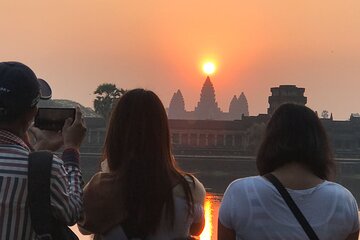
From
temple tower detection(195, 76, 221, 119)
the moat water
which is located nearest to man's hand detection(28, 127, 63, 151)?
the moat water

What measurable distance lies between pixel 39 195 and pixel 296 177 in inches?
35.8

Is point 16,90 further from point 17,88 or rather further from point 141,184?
point 141,184

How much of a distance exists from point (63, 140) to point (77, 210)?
321 millimetres

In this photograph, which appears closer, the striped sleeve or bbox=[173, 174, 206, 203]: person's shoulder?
the striped sleeve

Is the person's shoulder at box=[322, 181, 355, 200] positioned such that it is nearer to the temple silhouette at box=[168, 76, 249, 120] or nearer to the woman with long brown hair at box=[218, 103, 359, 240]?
the woman with long brown hair at box=[218, 103, 359, 240]

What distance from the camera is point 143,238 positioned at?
2055 millimetres

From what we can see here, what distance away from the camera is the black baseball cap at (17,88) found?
1854 millimetres

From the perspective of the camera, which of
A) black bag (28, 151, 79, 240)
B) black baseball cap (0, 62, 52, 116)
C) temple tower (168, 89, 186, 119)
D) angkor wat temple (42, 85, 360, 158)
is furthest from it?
temple tower (168, 89, 186, 119)

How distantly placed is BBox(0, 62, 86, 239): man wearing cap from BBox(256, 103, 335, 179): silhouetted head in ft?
2.25

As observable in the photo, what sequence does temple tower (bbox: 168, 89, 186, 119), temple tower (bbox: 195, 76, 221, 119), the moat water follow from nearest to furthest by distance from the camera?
the moat water < temple tower (bbox: 195, 76, 221, 119) < temple tower (bbox: 168, 89, 186, 119)

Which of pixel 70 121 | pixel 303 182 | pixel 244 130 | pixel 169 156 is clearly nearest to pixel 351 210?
pixel 303 182

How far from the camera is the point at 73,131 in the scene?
210 cm

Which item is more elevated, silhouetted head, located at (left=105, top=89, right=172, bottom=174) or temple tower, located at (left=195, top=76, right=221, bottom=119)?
temple tower, located at (left=195, top=76, right=221, bottom=119)

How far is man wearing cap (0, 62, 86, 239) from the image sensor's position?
5.79ft
